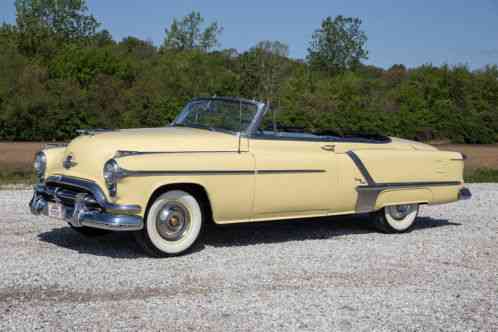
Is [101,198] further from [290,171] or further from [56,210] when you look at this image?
[290,171]

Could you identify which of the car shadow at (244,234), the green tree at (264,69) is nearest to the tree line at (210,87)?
the green tree at (264,69)

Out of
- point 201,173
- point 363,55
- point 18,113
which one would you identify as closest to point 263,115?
point 201,173

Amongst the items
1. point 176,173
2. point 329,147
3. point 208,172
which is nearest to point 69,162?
point 176,173

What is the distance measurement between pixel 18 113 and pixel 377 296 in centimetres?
2580

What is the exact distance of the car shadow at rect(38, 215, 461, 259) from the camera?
7.09m

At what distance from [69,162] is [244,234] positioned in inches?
94.7

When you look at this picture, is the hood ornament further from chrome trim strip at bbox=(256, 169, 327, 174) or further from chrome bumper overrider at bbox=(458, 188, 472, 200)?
chrome bumper overrider at bbox=(458, 188, 472, 200)

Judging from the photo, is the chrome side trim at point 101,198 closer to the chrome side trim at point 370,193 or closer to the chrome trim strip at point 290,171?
the chrome trim strip at point 290,171

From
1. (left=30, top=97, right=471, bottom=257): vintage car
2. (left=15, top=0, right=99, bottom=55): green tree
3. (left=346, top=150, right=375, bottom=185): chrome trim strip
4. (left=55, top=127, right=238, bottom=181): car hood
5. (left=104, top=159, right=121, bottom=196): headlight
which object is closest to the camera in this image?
(left=104, top=159, right=121, bottom=196): headlight

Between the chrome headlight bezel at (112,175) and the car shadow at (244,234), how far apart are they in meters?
0.78

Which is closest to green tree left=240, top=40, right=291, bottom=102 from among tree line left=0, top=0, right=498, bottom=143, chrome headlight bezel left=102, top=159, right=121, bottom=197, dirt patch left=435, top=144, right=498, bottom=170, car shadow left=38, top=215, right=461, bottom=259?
tree line left=0, top=0, right=498, bottom=143

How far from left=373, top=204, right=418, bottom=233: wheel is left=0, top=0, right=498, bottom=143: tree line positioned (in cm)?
1140

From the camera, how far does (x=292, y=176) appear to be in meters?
7.28

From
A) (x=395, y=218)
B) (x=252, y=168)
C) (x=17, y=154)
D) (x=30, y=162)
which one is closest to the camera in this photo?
(x=252, y=168)
